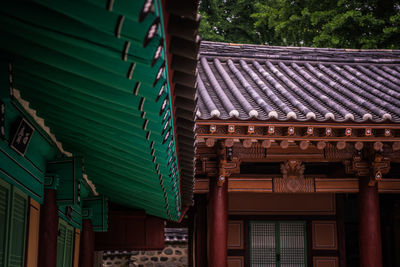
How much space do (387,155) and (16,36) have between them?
23.9 feet

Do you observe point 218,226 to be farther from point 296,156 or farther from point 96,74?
point 96,74

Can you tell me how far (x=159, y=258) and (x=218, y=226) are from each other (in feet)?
35.3

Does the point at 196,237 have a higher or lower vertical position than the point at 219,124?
lower

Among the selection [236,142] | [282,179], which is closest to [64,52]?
[236,142]

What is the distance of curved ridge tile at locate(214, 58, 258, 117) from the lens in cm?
731

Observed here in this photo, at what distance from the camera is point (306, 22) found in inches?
754

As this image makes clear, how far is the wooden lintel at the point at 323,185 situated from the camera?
893cm

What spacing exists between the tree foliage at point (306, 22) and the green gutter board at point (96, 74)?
15054mm

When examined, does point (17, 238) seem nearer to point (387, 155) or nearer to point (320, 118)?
point (320, 118)

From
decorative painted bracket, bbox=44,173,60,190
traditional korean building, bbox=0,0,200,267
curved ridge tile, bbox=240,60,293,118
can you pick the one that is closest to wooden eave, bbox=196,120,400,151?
curved ridge tile, bbox=240,60,293,118

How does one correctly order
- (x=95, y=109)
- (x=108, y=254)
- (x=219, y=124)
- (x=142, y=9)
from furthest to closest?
1. (x=108, y=254)
2. (x=219, y=124)
3. (x=95, y=109)
4. (x=142, y=9)

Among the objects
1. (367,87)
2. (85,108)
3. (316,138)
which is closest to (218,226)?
(316,138)

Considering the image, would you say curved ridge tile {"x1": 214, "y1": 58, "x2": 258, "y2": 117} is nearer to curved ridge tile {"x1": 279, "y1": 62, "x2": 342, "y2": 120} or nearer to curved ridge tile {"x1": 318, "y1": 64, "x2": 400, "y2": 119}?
curved ridge tile {"x1": 279, "y1": 62, "x2": 342, "y2": 120}

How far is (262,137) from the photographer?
24.1 feet
